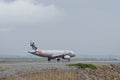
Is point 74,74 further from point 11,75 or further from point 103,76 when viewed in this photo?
point 11,75

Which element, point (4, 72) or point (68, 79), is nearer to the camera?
point (4, 72)

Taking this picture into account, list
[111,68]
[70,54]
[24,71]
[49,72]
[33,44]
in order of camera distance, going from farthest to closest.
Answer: [33,44], [70,54], [111,68], [49,72], [24,71]

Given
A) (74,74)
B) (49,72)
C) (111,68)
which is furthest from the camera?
(111,68)

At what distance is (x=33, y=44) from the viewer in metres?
91.1

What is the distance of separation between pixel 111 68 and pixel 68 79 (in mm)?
11877

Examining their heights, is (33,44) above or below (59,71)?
above

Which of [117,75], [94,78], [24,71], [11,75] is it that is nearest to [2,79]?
[11,75]

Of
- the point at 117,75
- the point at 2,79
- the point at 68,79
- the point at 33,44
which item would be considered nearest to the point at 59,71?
the point at 68,79

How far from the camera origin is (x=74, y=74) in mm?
38750

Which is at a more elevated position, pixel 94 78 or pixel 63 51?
pixel 63 51

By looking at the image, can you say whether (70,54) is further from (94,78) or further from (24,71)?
(24,71)

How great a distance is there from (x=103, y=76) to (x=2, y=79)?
16230 millimetres

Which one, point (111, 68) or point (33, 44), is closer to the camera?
point (111, 68)

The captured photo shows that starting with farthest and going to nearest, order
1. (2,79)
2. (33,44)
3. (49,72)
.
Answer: (33,44), (49,72), (2,79)
